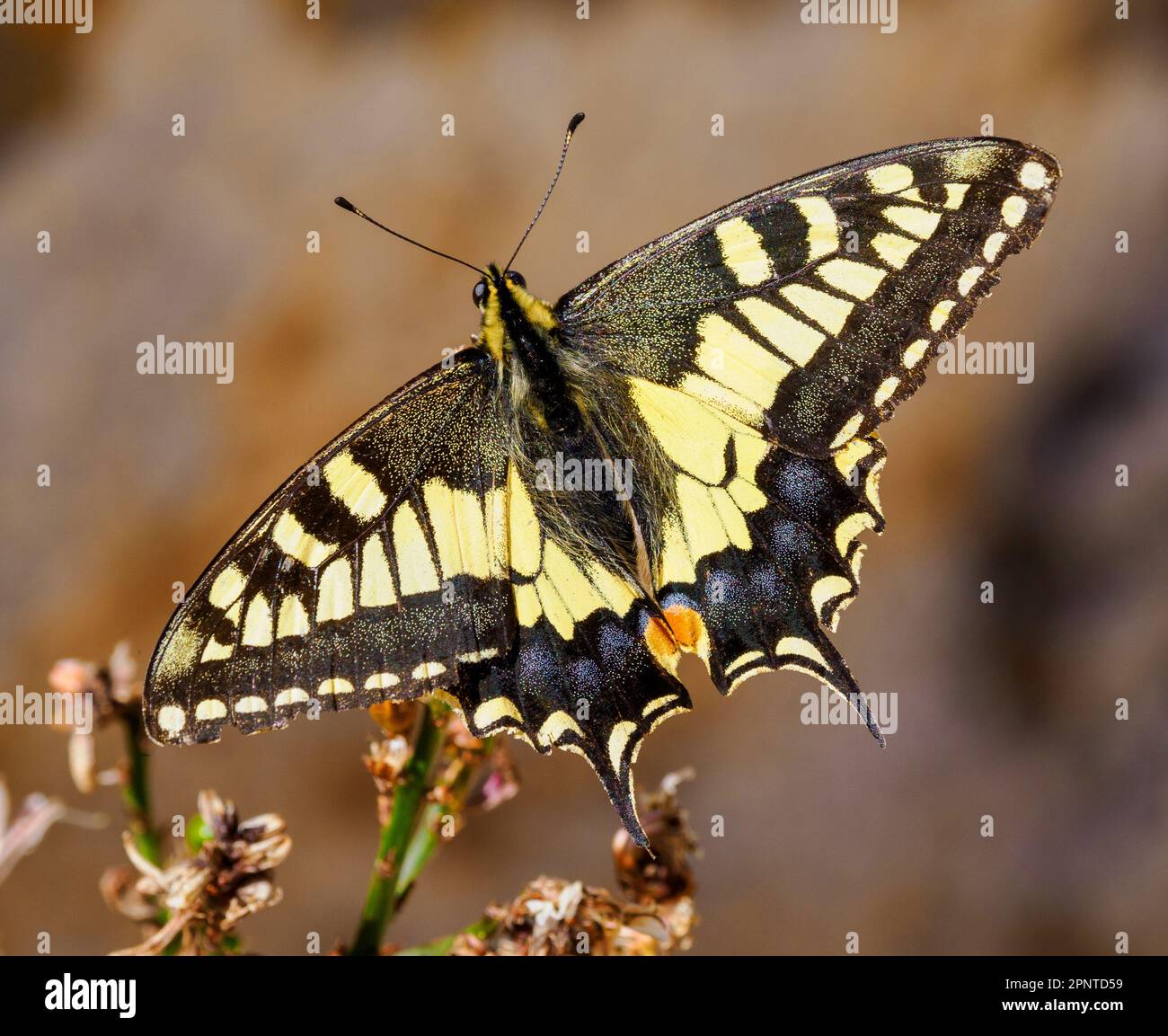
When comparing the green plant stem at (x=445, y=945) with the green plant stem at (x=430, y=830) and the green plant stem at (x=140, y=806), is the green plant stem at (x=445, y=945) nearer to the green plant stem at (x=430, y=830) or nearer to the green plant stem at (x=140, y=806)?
the green plant stem at (x=430, y=830)

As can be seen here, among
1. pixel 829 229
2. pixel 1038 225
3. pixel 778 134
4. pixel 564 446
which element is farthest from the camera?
pixel 778 134

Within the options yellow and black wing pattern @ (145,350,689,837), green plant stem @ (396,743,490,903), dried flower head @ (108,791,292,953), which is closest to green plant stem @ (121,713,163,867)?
dried flower head @ (108,791,292,953)

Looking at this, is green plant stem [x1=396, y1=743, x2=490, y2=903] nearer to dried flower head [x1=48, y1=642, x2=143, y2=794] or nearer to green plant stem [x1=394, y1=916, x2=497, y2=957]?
green plant stem [x1=394, y1=916, x2=497, y2=957]

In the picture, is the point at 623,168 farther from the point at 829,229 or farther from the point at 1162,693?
the point at 1162,693

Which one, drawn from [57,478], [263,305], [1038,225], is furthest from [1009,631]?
[57,478]

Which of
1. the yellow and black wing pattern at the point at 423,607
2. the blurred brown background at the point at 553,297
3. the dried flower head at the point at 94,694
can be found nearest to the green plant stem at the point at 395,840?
the yellow and black wing pattern at the point at 423,607

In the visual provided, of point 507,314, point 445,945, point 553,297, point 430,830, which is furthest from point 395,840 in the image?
point 553,297
